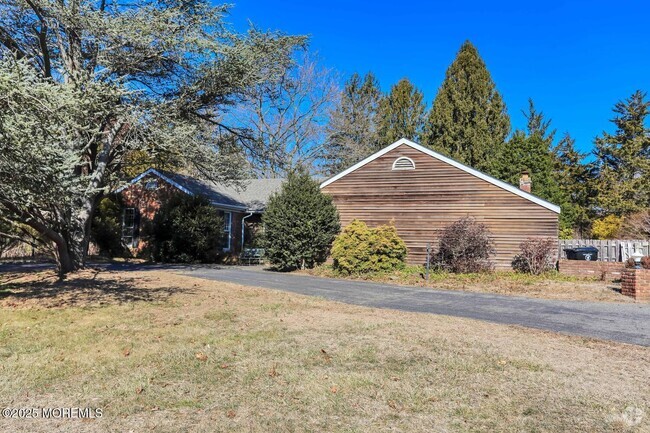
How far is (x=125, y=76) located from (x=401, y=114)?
2796 centimetres

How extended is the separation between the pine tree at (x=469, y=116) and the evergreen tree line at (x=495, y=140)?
68 millimetres

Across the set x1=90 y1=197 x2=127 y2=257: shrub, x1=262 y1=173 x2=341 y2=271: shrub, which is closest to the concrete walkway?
x1=262 y1=173 x2=341 y2=271: shrub

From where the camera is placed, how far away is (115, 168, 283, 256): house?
74.4 ft

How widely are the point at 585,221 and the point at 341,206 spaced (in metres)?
19.2

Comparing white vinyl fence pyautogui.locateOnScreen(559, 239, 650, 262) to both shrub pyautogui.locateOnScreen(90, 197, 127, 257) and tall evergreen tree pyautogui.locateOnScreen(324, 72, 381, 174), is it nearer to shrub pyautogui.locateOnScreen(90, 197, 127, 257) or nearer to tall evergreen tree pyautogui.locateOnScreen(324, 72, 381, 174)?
shrub pyautogui.locateOnScreen(90, 197, 127, 257)

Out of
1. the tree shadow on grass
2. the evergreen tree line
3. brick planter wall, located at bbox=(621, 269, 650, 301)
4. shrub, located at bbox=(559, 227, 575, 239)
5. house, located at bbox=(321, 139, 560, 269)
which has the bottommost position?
the tree shadow on grass

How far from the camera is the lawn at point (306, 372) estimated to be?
11.7ft

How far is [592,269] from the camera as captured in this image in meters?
14.5

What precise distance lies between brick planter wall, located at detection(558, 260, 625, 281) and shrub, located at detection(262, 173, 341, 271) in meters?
8.45

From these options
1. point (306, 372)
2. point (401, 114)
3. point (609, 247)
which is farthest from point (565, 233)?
point (306, 372)

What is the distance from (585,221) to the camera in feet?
96.4

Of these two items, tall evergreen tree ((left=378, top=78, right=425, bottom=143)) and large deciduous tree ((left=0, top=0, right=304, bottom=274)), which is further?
tall evergreen tree ((left=378, top=78, right=425, bottom=143))

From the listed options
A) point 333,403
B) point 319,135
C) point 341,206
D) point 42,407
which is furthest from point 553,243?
point 319,135

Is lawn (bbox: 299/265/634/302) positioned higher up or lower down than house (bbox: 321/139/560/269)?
lower down
